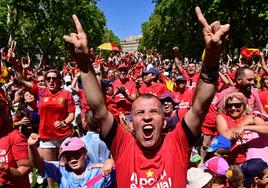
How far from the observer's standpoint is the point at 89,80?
3.06 meters

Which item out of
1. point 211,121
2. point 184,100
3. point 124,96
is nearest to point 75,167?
point 211,121

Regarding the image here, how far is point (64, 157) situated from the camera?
4195mm

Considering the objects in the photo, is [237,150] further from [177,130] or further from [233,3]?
[233,3]

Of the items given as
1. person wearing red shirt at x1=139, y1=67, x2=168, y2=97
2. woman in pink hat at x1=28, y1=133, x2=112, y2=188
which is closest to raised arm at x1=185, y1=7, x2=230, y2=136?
woman in pink hat at x1=28, y1=133, x2=112, y2=188

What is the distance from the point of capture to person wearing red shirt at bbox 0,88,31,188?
4367 mm

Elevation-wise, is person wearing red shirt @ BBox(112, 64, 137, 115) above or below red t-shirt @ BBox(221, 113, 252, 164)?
above

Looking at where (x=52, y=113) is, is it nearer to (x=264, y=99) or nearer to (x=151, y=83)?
(x=151, y=83)

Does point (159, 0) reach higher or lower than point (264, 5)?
higher

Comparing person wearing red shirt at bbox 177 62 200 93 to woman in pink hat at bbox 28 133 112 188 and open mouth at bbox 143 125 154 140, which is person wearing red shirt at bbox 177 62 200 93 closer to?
woman in pink hat at bbox 28 133 112 188

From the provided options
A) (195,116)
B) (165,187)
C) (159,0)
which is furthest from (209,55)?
(159,0)

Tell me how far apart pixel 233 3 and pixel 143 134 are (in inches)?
1019

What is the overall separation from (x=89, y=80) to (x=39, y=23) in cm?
3054

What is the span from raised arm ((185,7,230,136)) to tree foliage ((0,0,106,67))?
1055 inches

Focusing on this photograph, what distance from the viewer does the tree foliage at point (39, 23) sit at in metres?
31.8
